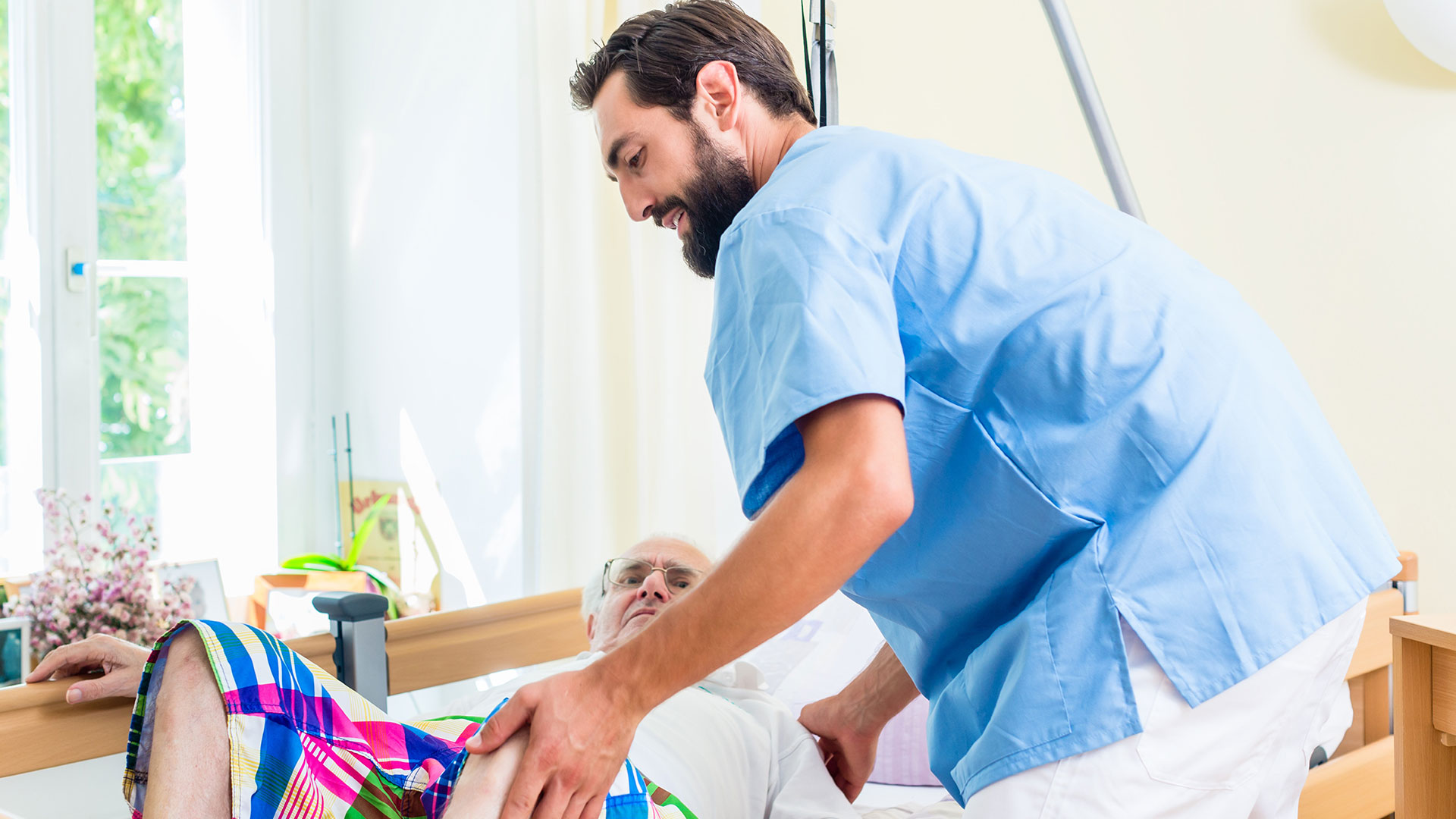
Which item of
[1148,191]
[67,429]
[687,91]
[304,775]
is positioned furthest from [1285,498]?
[67,429]

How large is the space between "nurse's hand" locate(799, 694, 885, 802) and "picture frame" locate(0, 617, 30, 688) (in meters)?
1.20

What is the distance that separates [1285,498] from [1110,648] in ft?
0.62

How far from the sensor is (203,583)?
7.48 feet

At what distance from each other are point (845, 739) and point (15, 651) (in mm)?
1281

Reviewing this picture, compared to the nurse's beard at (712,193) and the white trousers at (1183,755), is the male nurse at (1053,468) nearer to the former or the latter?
the white trousers at (1183,755)

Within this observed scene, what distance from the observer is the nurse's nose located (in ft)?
3.33

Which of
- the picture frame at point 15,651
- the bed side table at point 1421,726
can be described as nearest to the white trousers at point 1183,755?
the bed side table at point 1421,726

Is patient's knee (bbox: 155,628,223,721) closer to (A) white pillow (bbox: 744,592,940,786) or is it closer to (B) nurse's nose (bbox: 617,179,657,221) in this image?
(B) nurse's nose (bbox: 617,179,657,221)

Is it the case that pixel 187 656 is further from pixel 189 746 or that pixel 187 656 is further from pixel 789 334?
pixel 789 334

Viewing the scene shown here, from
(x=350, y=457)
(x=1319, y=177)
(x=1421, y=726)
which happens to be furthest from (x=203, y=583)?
(x=1319, y=177)

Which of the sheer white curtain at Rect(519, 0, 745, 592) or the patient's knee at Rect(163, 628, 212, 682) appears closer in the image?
the patient's knee at Rect(163, 628, 212, 682)

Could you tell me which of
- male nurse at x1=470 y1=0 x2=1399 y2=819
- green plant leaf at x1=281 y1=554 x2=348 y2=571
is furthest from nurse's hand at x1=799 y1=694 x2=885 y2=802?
green plant leaf at x1=281 y1=554 x2=348 y2=571

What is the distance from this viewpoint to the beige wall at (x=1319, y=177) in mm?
1986

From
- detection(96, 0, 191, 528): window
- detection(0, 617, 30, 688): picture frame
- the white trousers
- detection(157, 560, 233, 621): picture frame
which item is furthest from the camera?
detection(96, 0, 191, 528): window
